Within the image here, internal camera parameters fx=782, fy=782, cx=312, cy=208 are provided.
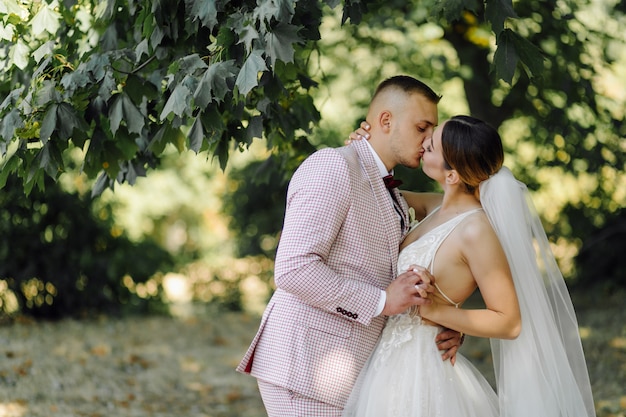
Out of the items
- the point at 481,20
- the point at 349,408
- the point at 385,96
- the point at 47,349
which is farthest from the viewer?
the point at 47,349

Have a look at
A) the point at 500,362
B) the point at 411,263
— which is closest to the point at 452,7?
the point at 411,263

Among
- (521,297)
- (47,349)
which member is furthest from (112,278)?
(521,297)

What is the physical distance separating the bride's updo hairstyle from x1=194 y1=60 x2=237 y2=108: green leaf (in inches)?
34.6

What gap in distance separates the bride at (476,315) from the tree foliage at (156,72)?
403 mm

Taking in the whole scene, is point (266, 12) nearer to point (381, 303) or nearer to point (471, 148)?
point (471, 148)

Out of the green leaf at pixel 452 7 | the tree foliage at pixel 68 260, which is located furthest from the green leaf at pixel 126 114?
the tree foliage at pixel 68 260

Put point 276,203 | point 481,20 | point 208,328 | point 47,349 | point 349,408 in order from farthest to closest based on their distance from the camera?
point 276,203 → point 208,328 → point 47,349 → point 481,20 → point 349,408

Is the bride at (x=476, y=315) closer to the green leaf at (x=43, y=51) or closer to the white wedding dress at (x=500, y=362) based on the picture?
the white wedding dress at (x=500, y=362)

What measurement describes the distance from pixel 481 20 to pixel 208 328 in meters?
5.12

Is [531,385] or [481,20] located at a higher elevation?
[481,20]

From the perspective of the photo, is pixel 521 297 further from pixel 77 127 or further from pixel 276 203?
pixel 276 203

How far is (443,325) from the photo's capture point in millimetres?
3027

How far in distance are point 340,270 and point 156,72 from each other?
4.37ft

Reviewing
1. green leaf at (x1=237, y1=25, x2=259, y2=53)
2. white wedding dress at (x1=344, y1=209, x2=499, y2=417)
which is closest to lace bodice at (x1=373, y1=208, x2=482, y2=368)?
white wedding dress at (x1=344, y1=209, x2=499, y2=417)
